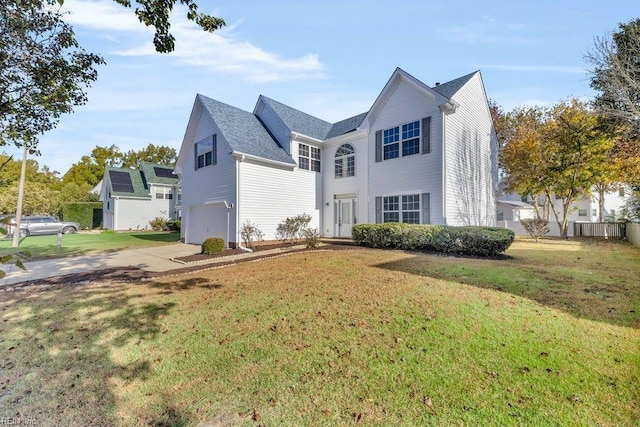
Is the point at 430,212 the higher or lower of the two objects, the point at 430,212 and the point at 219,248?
the higher

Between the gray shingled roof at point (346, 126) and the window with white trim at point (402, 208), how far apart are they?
5326mm

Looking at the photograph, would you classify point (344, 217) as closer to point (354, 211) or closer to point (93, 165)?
point (354, 211)

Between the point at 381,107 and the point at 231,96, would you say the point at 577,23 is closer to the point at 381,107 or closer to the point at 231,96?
the point at 381,107

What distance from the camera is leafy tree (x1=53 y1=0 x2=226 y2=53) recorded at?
17.0ft

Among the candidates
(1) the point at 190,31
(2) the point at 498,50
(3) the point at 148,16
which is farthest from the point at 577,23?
(3) the point at 148,16

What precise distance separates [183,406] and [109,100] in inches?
455

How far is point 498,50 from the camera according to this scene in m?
11.0

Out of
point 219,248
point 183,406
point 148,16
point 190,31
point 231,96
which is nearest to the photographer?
point 183,406

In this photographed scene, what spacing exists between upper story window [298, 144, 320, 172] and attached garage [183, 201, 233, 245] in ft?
17.2

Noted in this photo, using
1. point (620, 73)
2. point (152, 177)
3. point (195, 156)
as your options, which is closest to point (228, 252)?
point (195, 156)

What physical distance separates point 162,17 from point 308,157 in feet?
41.6

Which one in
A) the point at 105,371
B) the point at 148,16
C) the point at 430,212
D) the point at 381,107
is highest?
the point at 381,107

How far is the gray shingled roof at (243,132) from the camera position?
14641 mm

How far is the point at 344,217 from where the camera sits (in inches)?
681
